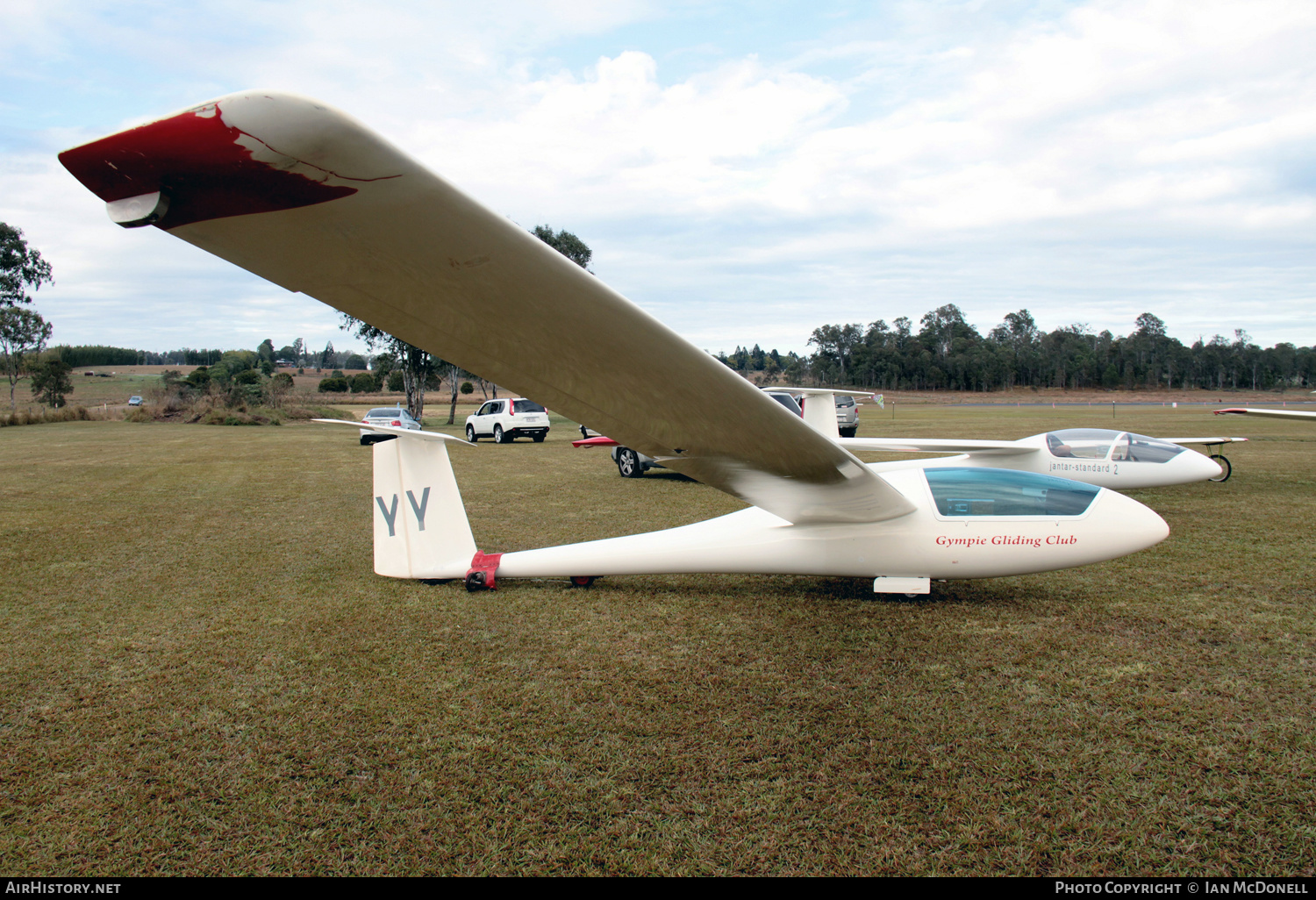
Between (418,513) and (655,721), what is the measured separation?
10.3ft

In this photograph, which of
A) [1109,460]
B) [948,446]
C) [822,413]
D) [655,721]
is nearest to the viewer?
[655,721]

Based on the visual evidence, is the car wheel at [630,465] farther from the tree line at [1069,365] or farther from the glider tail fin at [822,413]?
the tree line at [1069,365]

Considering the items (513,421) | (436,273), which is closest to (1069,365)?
(513,421)

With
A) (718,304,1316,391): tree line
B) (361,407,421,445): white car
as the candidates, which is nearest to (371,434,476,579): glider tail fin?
(361,407,421,445): white car

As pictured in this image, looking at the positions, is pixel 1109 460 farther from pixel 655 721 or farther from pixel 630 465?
pixel 655 721

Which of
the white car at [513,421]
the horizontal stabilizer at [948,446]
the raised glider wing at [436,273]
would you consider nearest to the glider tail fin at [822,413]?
the horizontal stabilizer at [948,446]

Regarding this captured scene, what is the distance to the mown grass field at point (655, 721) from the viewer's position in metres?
2.56

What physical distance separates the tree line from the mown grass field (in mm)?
95831

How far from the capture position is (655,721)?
352 centimetres

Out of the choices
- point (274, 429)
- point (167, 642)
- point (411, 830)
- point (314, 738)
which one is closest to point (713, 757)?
point (411, 830)

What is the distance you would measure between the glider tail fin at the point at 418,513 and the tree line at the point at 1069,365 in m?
95.7

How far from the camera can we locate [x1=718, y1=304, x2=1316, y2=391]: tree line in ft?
342

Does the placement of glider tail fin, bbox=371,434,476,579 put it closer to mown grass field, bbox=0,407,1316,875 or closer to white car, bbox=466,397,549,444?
mown grass field, bbox=0,407,1316,875
